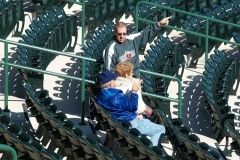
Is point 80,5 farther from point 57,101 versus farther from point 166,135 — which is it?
point 166,135

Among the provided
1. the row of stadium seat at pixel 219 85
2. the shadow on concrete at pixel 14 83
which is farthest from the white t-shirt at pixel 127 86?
the shadow on concrete at pixel 14 83

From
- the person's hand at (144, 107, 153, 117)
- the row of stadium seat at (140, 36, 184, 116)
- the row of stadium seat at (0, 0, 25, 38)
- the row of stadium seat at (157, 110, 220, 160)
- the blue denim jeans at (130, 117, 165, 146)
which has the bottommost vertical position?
the row of stadium seat at (157, 110, 220, 160)

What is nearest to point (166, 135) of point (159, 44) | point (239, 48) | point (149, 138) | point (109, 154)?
point (149, 138)

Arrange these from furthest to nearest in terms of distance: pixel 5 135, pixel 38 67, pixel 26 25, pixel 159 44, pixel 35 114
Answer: pixel 26 25, pixel 159 44, pixel 38 67, pixel 35 114, pixel 5 135

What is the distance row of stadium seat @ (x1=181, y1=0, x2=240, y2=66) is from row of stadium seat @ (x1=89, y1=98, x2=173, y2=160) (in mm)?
2857

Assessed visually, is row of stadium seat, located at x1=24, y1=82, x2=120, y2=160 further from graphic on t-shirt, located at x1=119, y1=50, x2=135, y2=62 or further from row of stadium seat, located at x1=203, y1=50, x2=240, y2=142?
row of stadium seat, located at x1=203, y1=50, x2=240, y2=142

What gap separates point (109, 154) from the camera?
9.23 m

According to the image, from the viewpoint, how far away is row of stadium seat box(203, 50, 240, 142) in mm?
11039

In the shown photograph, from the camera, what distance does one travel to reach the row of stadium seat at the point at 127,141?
30.8ft

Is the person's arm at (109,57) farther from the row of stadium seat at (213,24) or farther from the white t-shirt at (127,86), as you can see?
the row of stadium seat at (213,24)

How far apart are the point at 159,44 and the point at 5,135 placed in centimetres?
337

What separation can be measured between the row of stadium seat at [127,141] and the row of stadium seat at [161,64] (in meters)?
1.07

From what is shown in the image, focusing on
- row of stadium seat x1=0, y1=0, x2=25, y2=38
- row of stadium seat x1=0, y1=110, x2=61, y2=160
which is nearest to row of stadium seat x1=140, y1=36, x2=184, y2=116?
row of stadium seat x1=0, y1=0, x2=25, y2=38

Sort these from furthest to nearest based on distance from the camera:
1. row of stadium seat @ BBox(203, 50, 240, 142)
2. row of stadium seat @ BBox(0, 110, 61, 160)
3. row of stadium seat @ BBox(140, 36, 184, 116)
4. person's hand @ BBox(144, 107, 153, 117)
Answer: row of stadium seat @ BBox(140, 36, 184, 116)
row of stadium seat @ BBox(203, 50, 240, 142)
person's hand @ BBox(144, 107, 153, 117)
row of stadium seat @ BBox(0, 110, 61, 160)
